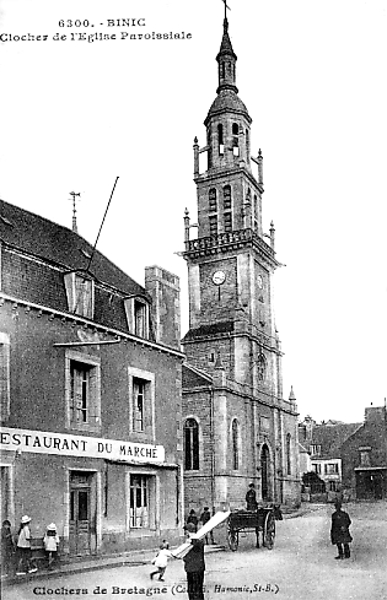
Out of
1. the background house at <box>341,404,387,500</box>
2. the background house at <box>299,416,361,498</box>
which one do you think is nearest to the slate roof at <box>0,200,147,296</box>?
the background house at <box>341,404,387,500</box>

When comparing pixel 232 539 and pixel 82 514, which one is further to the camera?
pixel 232 539

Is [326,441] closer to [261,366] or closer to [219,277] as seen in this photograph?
[261,366]

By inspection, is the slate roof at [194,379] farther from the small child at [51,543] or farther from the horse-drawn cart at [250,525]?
the small child at [51,543]

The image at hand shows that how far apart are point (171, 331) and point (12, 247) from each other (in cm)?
451

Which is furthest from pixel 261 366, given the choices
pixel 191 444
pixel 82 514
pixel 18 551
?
pixel 18 551

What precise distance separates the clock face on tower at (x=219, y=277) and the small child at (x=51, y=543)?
21476 mm

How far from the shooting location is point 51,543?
10.9 meters

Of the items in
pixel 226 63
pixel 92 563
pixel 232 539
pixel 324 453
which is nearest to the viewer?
pixel 226 63

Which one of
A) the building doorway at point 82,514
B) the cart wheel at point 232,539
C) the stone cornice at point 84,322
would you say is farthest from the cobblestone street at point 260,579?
the stone cornice at point 84,322

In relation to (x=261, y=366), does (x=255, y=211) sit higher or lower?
higher

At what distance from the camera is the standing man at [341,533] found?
11.3 meters

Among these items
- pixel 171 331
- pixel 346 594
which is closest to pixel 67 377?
pixel 171 331

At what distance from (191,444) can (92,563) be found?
16.1m

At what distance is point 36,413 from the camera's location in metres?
11.0
